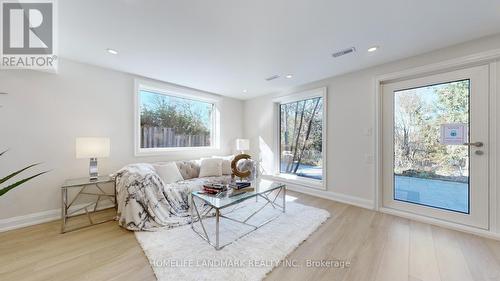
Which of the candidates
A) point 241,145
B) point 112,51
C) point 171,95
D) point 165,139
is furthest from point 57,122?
point 241,145

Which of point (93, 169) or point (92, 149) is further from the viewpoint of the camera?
point (93, 169)

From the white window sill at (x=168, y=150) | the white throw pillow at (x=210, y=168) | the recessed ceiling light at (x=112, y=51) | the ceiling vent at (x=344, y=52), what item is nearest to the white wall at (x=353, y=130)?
the ceiling vent at (x=344, y=52)

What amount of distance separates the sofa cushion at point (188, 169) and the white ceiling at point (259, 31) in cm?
166

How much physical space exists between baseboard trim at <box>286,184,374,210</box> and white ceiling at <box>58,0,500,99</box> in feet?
7.08

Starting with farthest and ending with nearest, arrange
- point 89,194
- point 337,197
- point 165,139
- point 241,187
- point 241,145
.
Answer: point 241,145 → point 165,139 → point 337,197 → point 89,194 → point 241,187

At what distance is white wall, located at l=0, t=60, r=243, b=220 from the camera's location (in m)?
2.41

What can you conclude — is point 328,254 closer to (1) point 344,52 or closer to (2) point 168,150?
(1) point 344,52

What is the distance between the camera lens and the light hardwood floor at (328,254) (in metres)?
1.63

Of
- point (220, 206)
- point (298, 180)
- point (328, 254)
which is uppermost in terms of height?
point (220, 206)

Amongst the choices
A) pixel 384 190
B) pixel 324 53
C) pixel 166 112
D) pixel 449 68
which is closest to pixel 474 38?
pixel 449 68

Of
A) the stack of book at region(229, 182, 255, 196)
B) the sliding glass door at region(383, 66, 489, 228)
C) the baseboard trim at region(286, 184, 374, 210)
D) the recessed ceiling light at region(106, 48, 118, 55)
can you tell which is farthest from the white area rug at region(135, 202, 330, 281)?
the recessed ceiling light at region(106, 48, 118, 55)

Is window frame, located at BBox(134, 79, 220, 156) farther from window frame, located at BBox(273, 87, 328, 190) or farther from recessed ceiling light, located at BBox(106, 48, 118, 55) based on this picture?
window frame, located at BBox(273, 87, 328, 190)

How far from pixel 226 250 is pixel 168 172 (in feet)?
5.88

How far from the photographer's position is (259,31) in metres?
2.09
